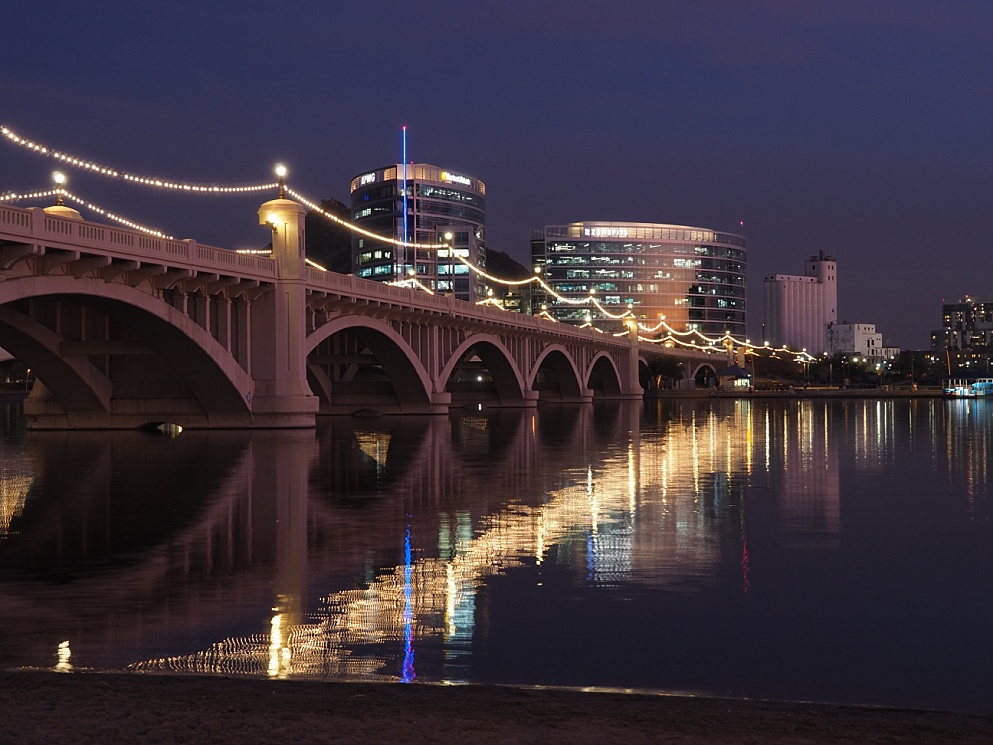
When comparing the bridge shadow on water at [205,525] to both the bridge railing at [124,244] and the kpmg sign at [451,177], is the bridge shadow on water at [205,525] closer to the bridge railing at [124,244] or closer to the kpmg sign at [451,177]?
the bridge railing at [124,244]

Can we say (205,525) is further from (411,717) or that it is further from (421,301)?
(421,301)

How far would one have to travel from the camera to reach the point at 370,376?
80750 millimetres

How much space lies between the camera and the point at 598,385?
139375 millimetres

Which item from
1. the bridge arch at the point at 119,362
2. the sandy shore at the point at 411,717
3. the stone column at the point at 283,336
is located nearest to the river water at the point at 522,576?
the sandy shore at the point at 411,717

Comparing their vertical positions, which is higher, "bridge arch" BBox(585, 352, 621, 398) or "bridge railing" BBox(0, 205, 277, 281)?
"bridge railing" BBox(0, 205, 277, 281)

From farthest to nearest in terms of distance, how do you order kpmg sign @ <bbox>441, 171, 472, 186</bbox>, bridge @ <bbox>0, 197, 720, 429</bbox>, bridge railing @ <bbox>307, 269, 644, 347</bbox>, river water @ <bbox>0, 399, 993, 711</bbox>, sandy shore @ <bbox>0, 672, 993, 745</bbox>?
kpmg sign @ <bbox>441, 171, 472, 186</bbox>, bridge railing @ <bbox>307, 269, 644, 347</bbox>, bridge @ <bbox>0, 197, 720, 429</bbox>, river water @ <bbox>0, 399, 993, 711</bbox>, sandy shore @ <bbox>0, 672, 993, 745</bbox>

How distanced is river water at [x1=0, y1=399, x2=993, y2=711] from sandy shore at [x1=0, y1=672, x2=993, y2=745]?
54cm

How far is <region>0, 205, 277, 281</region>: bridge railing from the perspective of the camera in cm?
3219

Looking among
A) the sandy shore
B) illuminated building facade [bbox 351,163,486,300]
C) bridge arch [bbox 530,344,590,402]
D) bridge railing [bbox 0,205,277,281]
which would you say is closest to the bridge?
bridge railing [bbox 0,205,277,281]

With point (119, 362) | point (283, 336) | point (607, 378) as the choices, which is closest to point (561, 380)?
point (607, 378)

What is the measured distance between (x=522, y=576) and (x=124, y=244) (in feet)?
92.4

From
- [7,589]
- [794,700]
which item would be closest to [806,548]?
[794,700]

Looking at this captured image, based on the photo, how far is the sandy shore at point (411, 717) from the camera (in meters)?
6.41

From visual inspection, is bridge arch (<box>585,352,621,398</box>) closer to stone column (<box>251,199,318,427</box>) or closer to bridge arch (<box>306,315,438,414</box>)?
bridge arch (<box>306,315,438,414</box>)
